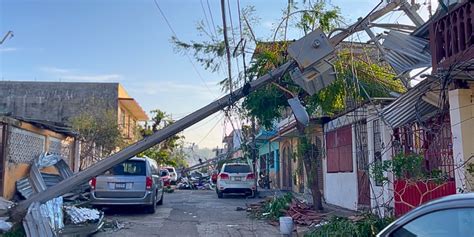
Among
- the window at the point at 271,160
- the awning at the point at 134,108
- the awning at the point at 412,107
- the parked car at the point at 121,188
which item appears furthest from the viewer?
the awning at the point at 134,108

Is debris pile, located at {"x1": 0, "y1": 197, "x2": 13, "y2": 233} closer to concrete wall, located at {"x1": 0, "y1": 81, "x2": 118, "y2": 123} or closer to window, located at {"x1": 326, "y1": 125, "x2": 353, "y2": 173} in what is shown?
window, located at {"x1": 326, "y1": 125, "x2": 353, "y2": 173}

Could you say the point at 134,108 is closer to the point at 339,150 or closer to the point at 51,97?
the point at 51,97

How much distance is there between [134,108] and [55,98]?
23.8 ft

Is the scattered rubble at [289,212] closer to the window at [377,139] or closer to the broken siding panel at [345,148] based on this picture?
the broken siding panel at [345,148]

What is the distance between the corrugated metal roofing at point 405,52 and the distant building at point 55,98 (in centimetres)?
2476

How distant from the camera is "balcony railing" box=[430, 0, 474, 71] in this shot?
6.97 meters

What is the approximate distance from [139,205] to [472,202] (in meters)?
12.0

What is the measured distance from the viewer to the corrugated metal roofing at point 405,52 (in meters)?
8.12

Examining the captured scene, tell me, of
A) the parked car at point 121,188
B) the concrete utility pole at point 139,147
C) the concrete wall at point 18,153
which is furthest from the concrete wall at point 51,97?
the concrete utility pole at point 139,147

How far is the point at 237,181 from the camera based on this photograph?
21344 millimetres

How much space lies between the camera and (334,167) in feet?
51.6

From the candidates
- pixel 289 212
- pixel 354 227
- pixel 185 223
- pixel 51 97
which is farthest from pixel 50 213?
pixel 51 97

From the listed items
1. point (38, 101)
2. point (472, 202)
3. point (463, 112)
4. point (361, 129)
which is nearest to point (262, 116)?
point (361, 129)

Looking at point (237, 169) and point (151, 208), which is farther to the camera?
point (237, 169)
